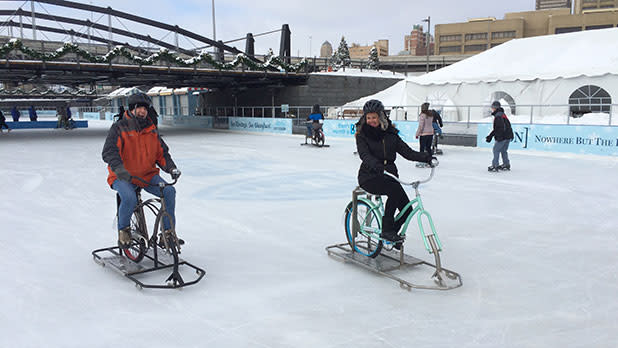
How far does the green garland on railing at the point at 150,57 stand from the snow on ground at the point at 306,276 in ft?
53.2

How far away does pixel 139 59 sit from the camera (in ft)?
84.9

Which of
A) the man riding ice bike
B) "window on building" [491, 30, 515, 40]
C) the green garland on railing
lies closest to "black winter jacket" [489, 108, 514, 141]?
the man riding ice bike

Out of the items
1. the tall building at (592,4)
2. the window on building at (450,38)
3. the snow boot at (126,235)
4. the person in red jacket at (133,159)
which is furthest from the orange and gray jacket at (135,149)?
the tall building at (592,4)

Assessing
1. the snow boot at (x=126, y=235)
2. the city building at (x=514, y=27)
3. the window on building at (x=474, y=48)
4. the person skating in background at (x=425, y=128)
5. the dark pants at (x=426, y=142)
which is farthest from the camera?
the window on building at (x=474, y=48)

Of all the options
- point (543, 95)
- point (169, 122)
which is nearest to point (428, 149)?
point (543, 95)

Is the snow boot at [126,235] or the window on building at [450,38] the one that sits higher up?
the window on building at [450,38]

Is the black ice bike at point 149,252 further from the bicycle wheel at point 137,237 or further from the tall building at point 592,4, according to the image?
the tall building at point 592,4

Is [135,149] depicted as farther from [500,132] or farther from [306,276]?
[500,132]

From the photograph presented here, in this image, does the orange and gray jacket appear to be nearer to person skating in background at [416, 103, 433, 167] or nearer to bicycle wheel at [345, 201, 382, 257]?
bicycle wheel at [345, 201, 382, 257]

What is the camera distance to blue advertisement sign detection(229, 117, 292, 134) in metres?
26.1

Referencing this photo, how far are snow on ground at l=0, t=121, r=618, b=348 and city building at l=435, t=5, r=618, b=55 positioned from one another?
98.4m

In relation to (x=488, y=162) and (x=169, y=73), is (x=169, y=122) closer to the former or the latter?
(x=169, y=73)

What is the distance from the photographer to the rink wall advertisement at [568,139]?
44.3ft

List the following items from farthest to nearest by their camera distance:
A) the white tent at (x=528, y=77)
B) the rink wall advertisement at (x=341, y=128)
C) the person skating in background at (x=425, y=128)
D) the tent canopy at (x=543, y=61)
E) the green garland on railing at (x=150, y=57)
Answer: the green garland on railing at (x=150, y=57), the rink wall advertisement at (x=341, y=128), the tent canopy at (x=543, y=61), the white tent at (x=528, y=77), the person skating in background at (x=425, y=128)
